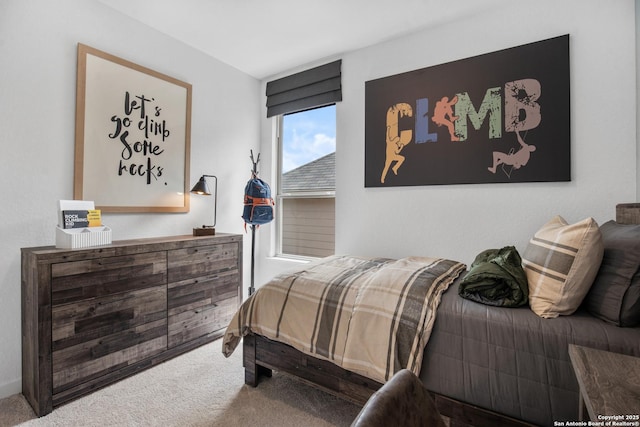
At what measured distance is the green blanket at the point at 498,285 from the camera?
1.36 meters

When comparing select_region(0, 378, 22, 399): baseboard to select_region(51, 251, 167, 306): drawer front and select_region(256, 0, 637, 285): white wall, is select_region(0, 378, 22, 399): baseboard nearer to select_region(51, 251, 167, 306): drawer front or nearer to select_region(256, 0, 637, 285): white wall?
select_region(51, 251, 167, 306): drawer front

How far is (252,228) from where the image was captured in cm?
332

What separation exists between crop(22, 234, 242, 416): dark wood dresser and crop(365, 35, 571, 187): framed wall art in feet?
5.99

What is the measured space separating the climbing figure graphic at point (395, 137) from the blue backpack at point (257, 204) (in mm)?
1228

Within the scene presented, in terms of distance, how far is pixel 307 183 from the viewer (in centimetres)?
339

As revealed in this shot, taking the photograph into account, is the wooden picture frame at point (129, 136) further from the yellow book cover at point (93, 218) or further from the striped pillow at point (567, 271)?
the striped pillow at point (567, 271)

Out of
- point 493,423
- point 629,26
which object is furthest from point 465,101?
point 493,423

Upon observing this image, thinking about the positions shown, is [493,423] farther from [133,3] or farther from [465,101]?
[133,3]

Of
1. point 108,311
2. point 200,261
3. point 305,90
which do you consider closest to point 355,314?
point 200,261

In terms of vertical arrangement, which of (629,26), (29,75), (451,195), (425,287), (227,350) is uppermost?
(629,26)

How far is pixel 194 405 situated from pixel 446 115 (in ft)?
8.99

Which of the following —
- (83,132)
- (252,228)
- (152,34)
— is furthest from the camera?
(252,228)

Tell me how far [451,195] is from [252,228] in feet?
6.89

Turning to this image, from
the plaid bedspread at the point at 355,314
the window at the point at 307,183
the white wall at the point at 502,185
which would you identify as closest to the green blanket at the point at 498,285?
the plaid bedspread at the point at 355,314
